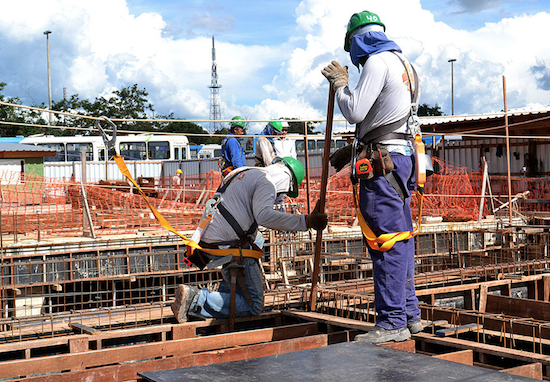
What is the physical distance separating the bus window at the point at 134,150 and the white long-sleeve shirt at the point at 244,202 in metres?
28.9

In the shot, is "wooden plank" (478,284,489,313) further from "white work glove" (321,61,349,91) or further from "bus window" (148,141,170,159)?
"bus window" (148,141,170,159)

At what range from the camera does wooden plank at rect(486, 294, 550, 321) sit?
6.06 metres

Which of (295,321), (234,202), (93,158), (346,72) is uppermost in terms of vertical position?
(93,158)

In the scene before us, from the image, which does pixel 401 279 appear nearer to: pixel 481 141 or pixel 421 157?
pixel 421 157

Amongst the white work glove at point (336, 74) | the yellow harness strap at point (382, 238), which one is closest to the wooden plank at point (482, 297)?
the yellow harness strap at point (382, 238)

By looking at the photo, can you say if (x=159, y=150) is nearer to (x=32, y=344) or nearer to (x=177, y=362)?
(x=32, y=344)

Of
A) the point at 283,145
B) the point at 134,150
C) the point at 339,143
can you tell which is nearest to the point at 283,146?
the point at 283,145

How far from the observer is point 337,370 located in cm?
338

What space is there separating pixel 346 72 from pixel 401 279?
1.51 metres

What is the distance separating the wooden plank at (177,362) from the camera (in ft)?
11.3

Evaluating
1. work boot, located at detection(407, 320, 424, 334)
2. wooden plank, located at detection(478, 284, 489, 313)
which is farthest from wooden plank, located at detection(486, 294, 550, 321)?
work boot, located at detection(407, 320, 424, 334)

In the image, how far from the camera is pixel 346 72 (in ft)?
15.4

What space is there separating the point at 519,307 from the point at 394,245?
8.48ft

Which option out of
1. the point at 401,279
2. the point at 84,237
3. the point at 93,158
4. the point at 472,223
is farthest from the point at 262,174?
the point at 93,158
